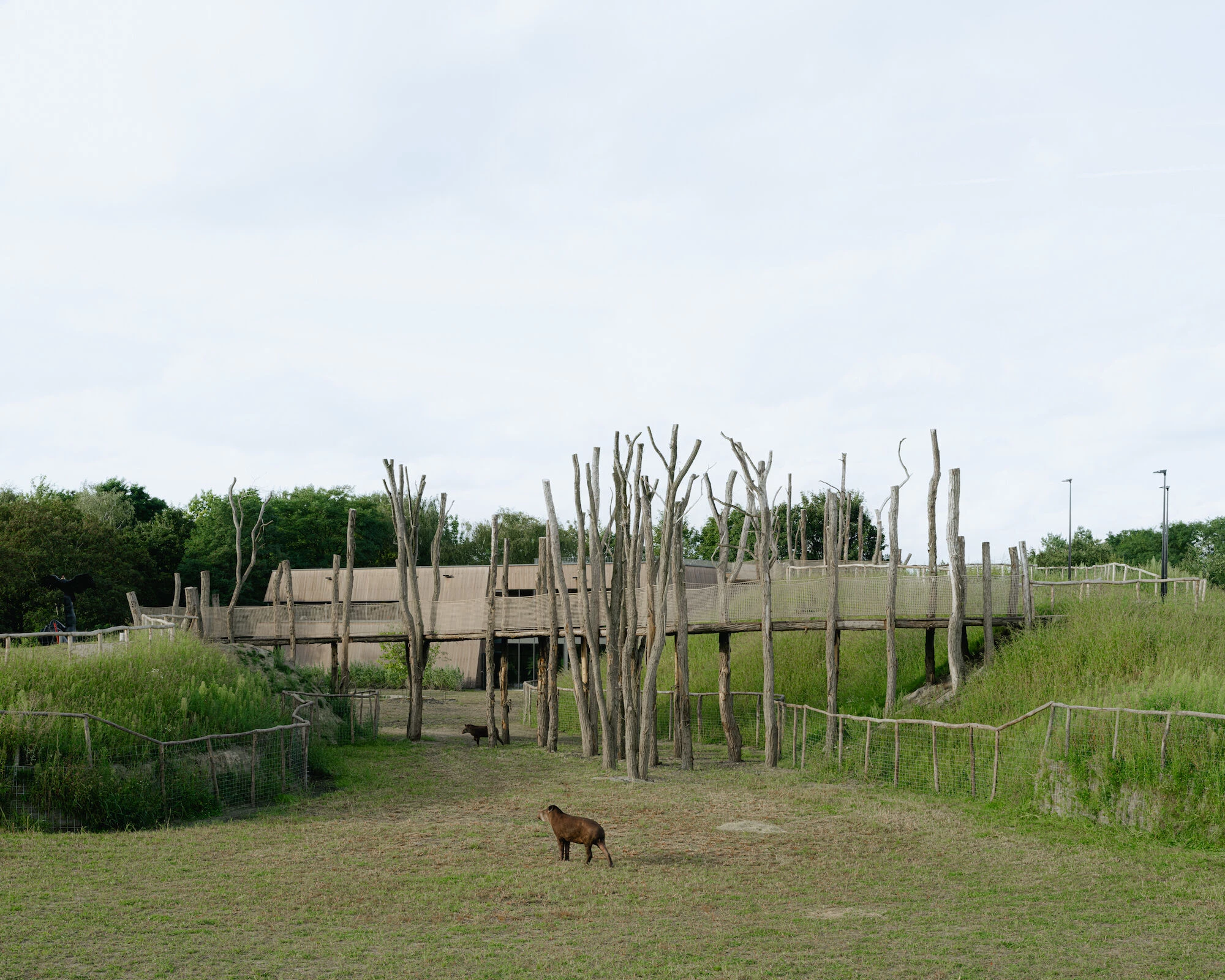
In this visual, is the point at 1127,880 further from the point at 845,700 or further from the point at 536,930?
the point at 845,700

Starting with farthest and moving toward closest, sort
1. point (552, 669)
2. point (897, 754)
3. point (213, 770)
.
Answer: point (552, 669), point (897, 754), point (213, 770)

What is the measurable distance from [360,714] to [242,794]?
31.4ft

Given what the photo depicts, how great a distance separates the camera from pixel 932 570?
23.8 m

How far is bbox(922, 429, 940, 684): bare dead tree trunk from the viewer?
23656 millimetres

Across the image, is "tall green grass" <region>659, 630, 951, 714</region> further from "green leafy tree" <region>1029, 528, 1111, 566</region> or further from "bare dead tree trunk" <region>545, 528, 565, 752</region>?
"green leafy tree" <region>1029, 528, 1111, 566</region>

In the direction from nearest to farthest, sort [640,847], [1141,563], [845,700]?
[640,847], [845,700], [1141,563]

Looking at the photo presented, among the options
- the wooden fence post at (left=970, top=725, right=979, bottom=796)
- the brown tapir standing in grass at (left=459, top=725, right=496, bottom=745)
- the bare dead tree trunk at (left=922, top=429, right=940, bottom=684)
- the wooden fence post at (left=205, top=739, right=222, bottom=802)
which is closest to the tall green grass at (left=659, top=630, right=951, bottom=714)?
the bare dead tree trunk at (left=922, top=429, right=940, bottom=684)

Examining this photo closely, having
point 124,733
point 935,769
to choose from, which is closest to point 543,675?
point 935,769

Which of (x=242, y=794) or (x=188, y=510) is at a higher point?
(x=188, y=510)

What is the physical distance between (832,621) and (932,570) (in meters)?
2.82

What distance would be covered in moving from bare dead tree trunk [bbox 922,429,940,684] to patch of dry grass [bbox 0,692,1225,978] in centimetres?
714

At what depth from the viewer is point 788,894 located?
37.1ft

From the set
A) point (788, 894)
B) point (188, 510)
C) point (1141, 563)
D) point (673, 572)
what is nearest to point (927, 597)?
point (673, 572)

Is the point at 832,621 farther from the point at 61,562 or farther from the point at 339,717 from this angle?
the point at 61,562
